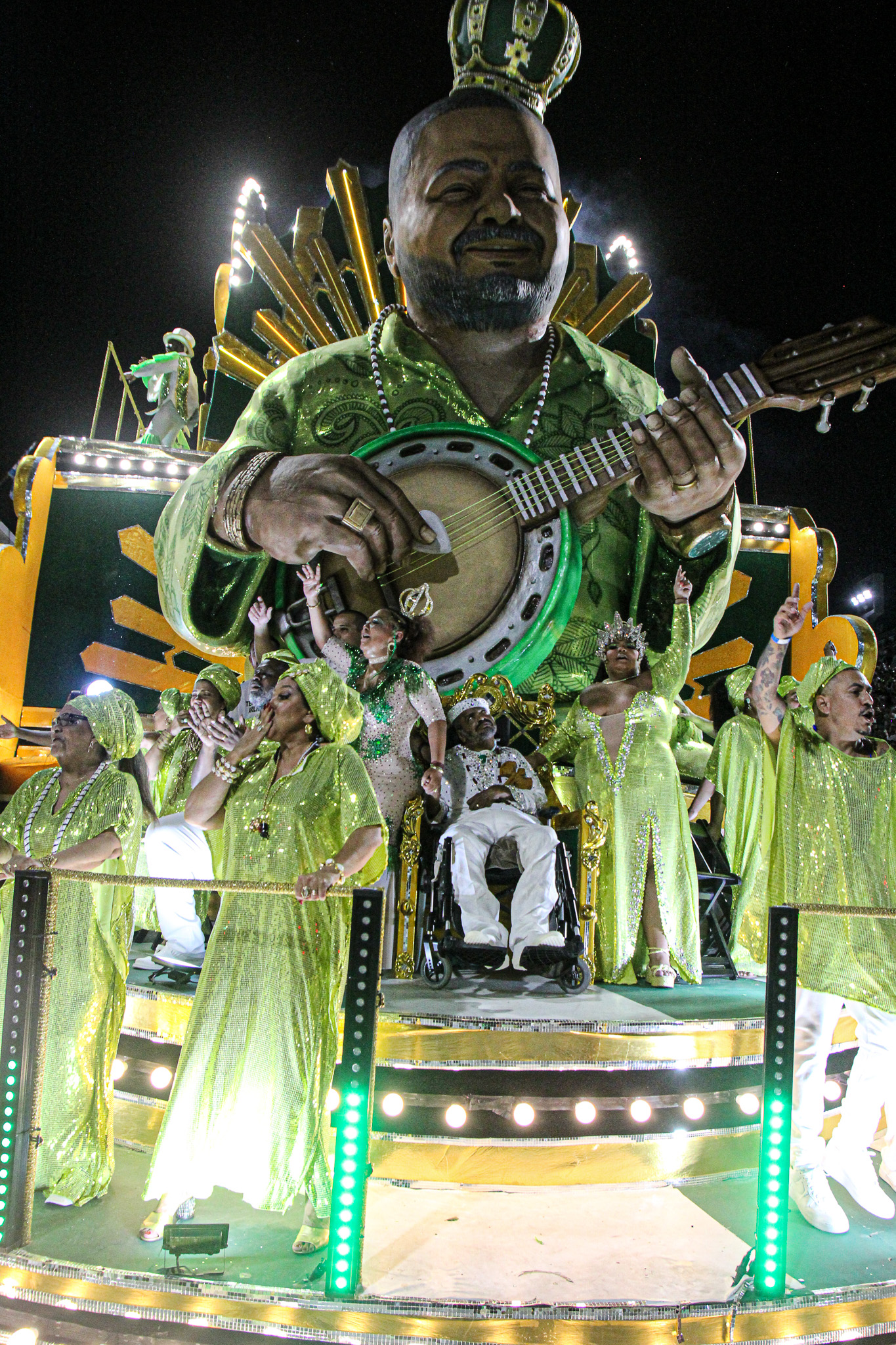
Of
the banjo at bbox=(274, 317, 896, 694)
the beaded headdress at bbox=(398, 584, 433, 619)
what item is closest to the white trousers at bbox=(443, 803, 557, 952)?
the banjo at bbox=(274, 317, 896, 694)

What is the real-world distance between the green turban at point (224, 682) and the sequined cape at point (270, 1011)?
60.4 inches

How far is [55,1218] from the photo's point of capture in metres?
2.48

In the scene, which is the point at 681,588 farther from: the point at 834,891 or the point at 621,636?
the point at 834,891

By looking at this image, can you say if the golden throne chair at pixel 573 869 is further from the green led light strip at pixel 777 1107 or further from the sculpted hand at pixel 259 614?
the green led light strip at pixel 777 1107

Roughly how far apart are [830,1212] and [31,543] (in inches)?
202

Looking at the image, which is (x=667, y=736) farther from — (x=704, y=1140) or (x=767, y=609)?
(x=767, y=609)

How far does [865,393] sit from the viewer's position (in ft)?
11.3

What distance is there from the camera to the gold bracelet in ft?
12.8

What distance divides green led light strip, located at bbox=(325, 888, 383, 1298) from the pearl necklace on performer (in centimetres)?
261

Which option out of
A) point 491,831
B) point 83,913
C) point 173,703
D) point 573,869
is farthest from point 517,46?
point 83,913

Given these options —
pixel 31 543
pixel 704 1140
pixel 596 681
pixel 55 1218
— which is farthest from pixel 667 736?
pixel 31 543

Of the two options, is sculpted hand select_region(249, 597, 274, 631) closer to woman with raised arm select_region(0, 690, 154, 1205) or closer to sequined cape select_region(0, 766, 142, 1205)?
woman with raised arm select_region(0, 690, 154, 1205)

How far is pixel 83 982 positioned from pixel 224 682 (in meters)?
1.70

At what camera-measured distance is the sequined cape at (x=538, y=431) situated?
169 inches
